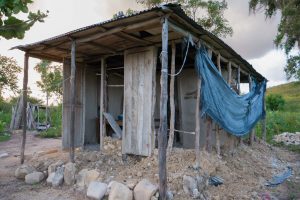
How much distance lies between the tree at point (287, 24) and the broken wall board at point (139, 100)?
12.0m

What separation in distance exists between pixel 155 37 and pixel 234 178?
3.52 metres

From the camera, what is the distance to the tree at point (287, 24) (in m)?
15.1

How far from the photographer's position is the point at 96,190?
514cm

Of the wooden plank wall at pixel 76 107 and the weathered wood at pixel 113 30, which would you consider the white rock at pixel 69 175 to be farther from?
the weathered wood at pixel 113 30

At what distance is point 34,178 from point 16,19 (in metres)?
4.80

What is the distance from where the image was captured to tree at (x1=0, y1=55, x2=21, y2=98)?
2442 centimetres

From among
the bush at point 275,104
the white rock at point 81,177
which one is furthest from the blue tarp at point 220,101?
the bush at point 275,104

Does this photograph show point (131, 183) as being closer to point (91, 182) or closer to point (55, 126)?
point (91, 182)

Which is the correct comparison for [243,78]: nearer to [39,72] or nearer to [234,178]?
[234,178]

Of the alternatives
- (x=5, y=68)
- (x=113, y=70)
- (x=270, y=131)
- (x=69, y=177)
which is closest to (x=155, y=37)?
(x=113, y=70)

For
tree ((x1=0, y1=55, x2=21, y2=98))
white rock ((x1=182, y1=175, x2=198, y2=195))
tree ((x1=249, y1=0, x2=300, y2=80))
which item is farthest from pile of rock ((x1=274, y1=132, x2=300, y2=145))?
tree ((x1=0, y1=55, x2=21, y2=98))

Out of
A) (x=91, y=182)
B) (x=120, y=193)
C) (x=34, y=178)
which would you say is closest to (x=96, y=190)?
(x=91, y=182)

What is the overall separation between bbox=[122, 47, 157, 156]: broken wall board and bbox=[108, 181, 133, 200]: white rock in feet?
4.72

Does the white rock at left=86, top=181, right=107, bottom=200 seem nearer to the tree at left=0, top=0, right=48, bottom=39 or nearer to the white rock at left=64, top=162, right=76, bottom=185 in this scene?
the white rock at left=64, top=162, right=76, bottom=185
